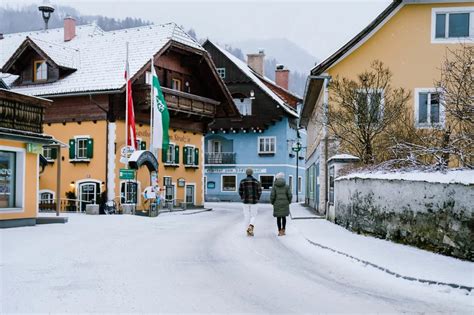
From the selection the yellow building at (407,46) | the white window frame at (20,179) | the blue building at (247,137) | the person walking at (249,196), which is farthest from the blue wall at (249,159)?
the person walking at (249,196)

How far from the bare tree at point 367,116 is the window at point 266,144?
1072 inches

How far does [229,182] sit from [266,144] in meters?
4.23

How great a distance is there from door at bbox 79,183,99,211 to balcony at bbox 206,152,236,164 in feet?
63.9

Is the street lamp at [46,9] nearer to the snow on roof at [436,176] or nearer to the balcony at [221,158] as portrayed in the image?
the balcony at [221,158]

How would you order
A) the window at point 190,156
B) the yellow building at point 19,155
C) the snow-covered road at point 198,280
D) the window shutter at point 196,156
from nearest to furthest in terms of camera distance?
1. the snow-covered road at point 198,280
2. the yellow building at point 19,155
3. the window at point 190,156
4. the window shutter at point 196,156

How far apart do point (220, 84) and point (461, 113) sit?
24909mm

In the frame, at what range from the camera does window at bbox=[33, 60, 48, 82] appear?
32.3m

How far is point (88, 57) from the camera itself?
32781 millimetres

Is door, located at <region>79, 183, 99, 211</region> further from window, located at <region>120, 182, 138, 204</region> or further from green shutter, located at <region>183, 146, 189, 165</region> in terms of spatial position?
green shutter, located at <region>183, 146, 189, 165</region>

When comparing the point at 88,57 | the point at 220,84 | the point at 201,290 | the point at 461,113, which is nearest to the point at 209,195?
the point at 220,84

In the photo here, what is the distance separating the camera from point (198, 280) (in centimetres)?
901

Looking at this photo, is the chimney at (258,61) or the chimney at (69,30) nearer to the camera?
the chimney at (69,30)

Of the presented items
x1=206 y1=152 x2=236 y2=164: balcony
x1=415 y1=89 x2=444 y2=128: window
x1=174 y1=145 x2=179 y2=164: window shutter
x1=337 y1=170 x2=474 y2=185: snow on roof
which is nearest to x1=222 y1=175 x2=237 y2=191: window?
x1=206 y1=152 x2=236 y2=164: balcony

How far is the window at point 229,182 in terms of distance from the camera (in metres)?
48.6
